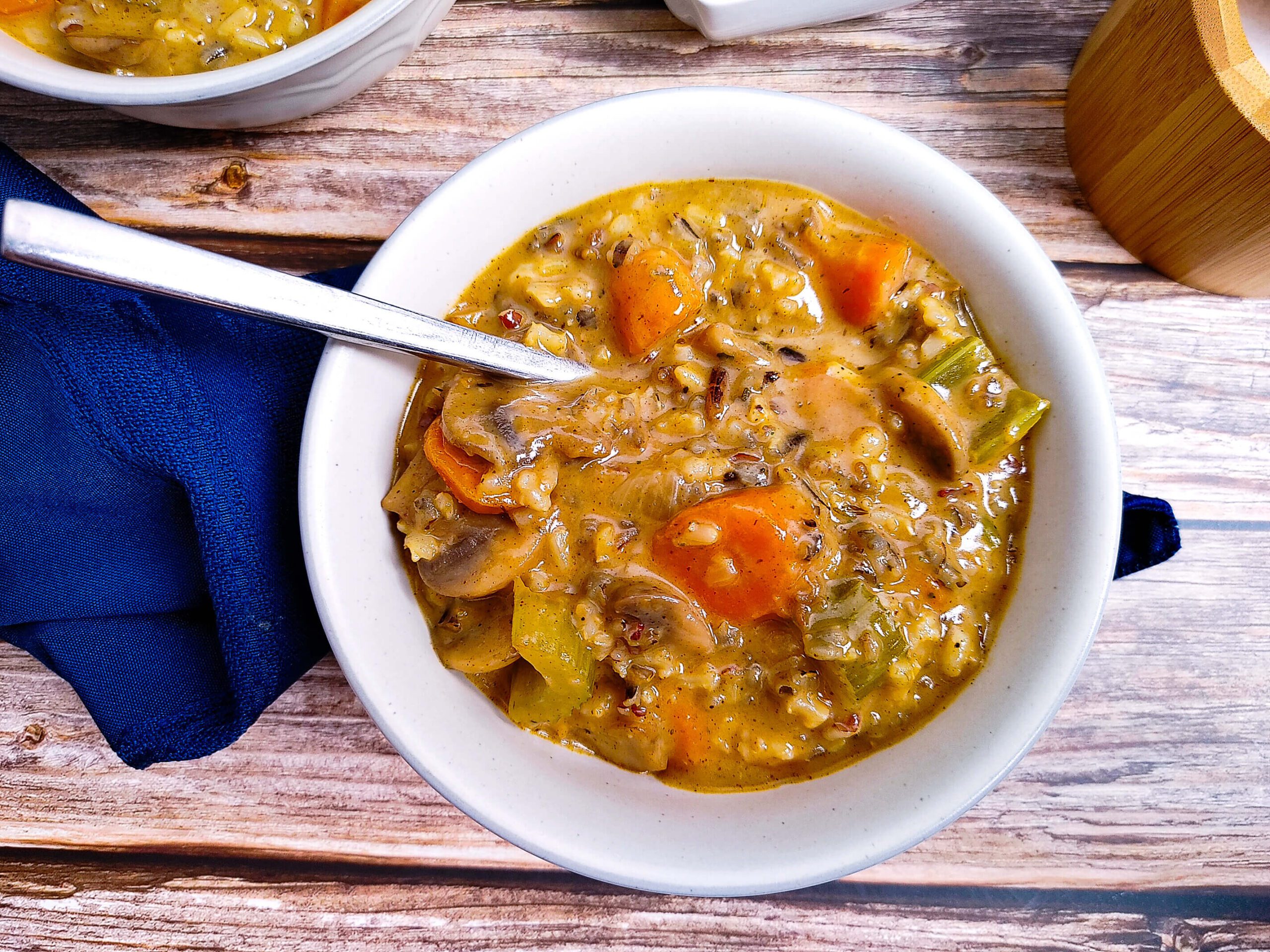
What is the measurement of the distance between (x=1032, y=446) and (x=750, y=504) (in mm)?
696

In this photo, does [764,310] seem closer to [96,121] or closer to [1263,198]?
[1263,198]

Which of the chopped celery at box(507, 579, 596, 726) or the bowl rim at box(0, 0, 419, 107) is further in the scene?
the bowl rim at box(0, 0, 419, 107)

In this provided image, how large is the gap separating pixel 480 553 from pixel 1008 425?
120 cm

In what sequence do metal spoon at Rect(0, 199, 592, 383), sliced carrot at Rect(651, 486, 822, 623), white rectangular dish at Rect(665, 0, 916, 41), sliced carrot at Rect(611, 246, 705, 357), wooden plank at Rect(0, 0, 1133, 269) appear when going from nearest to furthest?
metal spoon at Rect(0, 199, 592, 383), sliced carrot at Rect(651, 486, 822, 623), sliced carrot at Rect(611, 246, 705, 357), white rectangular dish at Rect(665, 0, 916, 41), wooden plank at Rect(0, 0, 1133, 269)

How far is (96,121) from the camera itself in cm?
246

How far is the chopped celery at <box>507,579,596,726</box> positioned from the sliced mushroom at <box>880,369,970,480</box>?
86cm

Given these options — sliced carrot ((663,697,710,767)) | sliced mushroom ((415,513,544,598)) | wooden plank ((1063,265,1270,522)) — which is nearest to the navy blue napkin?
sliced mushroom ((415,513,544,598))

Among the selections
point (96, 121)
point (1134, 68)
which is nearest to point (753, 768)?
point (1134, 68)

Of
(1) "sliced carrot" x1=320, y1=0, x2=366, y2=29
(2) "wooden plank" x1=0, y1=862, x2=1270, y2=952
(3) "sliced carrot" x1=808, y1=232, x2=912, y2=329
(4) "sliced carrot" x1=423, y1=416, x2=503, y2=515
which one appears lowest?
(2) "wooden plank" x1=0, y1=862, x2=1270, y2=952

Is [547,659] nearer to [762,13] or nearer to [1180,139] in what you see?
[762,13]

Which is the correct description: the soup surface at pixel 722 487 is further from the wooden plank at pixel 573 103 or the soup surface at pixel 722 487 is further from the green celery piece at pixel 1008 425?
the wooden plank at pixel 573 103

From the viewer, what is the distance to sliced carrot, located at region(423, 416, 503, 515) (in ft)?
6.21

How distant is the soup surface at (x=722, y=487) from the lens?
1873 mm

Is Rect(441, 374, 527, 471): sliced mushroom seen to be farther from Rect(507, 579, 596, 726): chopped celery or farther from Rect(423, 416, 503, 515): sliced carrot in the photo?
Rect(507, 579, 596, 726): chopped celery
